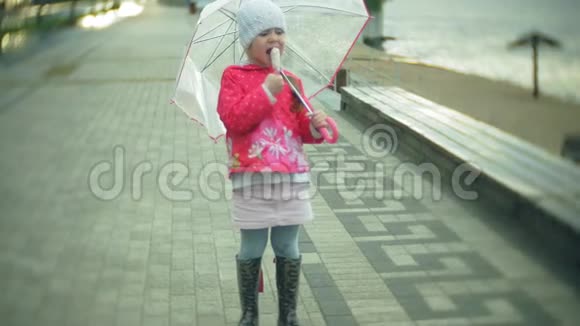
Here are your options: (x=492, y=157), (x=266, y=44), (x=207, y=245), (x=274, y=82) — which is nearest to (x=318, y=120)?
(x=274, y=82)

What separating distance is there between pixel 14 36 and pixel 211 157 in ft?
40.1

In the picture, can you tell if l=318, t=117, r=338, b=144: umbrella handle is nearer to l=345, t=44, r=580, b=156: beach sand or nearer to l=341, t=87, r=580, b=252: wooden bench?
l=345, t=44, r=580, b=156: beach sand

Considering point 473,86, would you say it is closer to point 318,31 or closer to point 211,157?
point 211,157

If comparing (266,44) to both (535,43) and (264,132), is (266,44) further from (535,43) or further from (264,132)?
(535,43)

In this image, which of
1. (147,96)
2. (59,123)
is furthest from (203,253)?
(147,96)

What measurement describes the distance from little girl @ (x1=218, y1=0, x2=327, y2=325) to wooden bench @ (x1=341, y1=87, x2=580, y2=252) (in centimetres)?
167

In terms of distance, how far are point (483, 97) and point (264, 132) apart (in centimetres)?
411

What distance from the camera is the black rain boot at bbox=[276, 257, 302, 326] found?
3.12 meters

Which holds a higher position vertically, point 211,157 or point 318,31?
point 318,31

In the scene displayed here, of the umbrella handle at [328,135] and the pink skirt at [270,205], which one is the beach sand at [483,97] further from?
the pink skirt at [270,205]

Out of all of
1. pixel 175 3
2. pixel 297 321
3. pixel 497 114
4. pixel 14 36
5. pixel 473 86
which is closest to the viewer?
pixel 297 321

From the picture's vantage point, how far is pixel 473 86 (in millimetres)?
6688

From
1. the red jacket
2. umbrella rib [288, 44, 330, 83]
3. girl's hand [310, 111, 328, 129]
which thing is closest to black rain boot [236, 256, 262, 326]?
the red jacket

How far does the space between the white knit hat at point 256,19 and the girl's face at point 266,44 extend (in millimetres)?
20
